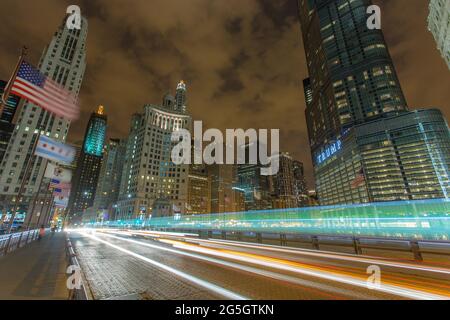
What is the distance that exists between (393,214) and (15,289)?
229 feet

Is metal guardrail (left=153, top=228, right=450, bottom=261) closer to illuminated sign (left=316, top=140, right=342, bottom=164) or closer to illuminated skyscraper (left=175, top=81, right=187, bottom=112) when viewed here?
illuminated sign (left=316, top=140, right=342, bottom=164)

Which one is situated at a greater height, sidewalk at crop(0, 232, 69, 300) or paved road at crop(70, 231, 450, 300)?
paved road at crop(70, 231, 450, 300)

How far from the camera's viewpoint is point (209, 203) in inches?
6865

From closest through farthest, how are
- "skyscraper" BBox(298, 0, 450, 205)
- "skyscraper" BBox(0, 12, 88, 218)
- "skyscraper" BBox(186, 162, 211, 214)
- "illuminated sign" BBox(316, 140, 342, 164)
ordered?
"skyscraper" BBox(0, 12, 88, 218)
"skyscraper" BBox(298, 0, 450, 205)
"illuminated sign" BBox(316, 140, 342, 164)
"skyscraper" BBox(186, 162, 211, 214)

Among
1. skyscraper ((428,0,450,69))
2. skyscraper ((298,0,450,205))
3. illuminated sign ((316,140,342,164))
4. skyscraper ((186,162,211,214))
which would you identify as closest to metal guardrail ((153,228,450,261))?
skyscraper ((298,0,450,205))

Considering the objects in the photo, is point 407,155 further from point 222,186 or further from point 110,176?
point 110,176

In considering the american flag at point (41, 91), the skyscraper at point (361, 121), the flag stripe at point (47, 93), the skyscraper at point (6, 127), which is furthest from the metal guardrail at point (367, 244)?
the skyscraper at point (6, 127)

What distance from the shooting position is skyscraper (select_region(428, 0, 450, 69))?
8275cm

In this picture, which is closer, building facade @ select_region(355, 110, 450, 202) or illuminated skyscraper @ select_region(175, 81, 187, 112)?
building facade @ select_region(355, 110, 450, 202)

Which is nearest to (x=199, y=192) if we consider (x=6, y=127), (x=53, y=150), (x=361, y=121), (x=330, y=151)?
(x=330, y=151)

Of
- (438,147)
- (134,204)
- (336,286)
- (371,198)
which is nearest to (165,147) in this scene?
(134,204)

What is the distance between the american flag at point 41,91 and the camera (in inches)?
467

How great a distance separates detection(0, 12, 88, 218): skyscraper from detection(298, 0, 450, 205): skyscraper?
125m
